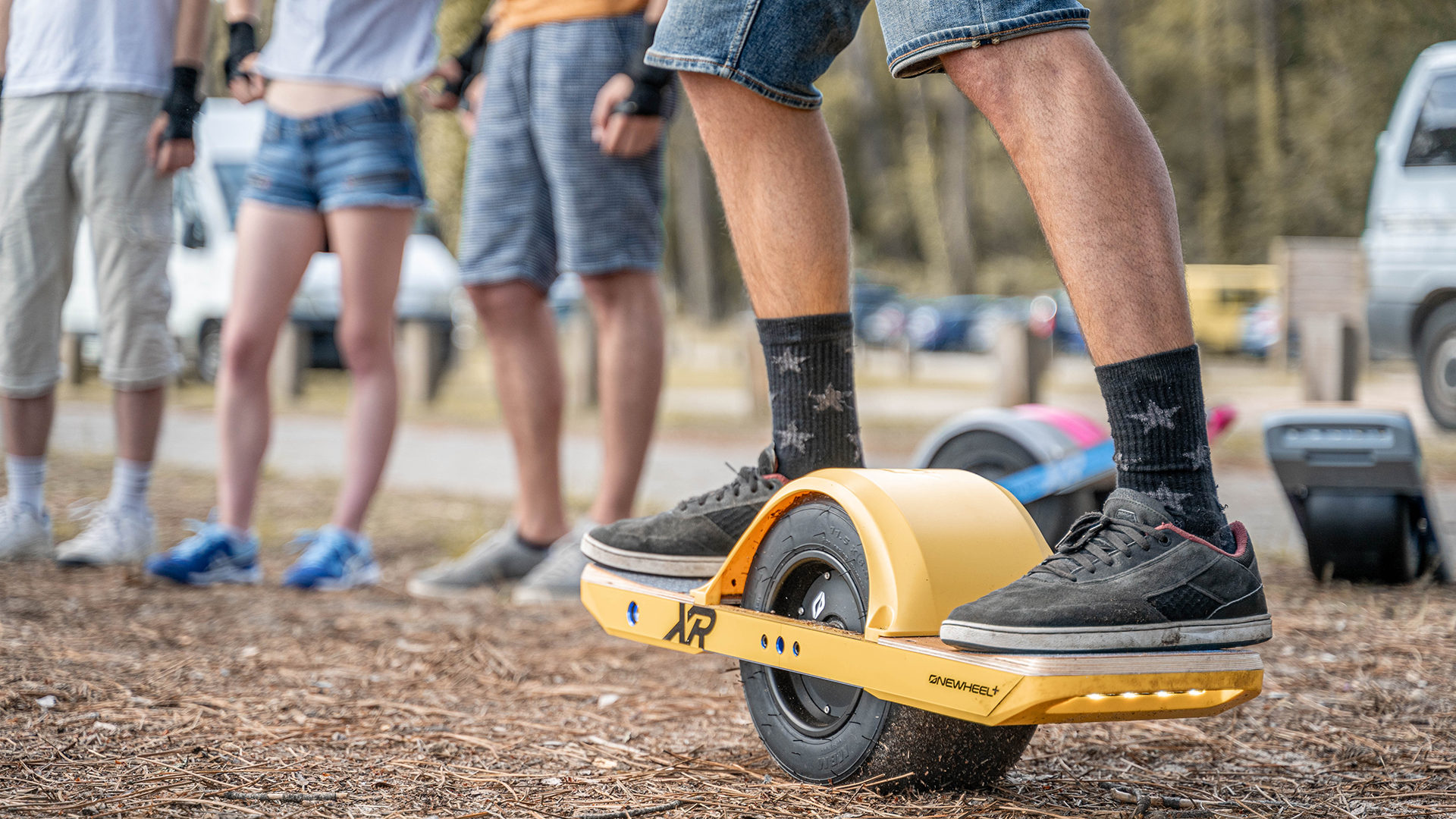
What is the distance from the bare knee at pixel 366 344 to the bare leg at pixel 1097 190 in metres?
2.38

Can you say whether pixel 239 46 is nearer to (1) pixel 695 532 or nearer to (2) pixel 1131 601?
(1) pixel 695 532

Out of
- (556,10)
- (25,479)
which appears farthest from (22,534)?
(556,10)

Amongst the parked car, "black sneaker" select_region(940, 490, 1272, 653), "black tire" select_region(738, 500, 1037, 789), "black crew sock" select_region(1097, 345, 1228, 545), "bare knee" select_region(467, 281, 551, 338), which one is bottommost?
the parked car

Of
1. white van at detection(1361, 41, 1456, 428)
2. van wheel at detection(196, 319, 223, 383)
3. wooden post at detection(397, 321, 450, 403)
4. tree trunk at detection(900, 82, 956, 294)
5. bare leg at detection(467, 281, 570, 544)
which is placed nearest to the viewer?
bare leg at detection(467, 281, 570, 544)

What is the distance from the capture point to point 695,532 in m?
2.07

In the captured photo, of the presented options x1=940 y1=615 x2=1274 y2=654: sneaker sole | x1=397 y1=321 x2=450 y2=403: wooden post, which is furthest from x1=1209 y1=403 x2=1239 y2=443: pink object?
x1=397 y1=321 x2=450 y2=403: wooden post

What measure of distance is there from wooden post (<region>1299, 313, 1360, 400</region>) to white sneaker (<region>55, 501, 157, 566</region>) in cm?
451

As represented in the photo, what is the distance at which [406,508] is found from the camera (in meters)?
5.30

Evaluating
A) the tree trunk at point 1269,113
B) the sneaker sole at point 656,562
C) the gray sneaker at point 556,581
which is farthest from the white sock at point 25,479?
the tree trunk at point 1269,113

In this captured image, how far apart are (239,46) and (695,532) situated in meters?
2.38

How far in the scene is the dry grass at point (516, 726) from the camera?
5.68ft

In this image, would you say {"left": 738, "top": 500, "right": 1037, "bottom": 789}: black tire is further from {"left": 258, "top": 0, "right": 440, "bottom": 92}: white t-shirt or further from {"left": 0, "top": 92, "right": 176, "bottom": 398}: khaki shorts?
{"left": 0, "top": 92, "right": 176, "bottom": 398}: khaki shorts

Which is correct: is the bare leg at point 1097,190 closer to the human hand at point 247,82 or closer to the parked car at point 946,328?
the human hand at point 247,82

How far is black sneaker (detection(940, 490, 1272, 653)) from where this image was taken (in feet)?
4.92
